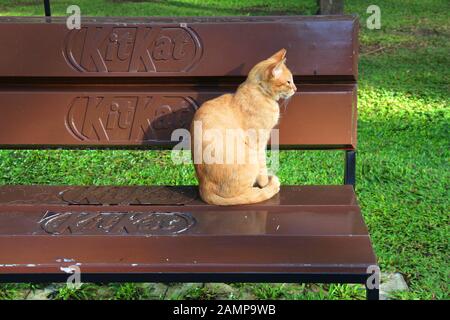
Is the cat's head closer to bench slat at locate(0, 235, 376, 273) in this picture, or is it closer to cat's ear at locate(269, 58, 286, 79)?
cat's ear at locate(269, 58, 286, 79)

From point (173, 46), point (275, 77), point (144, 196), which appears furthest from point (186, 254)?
point (173, 46)

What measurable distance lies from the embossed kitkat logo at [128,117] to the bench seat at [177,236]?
1.10ft

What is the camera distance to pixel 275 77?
2.72 m

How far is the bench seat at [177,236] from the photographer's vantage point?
224cm

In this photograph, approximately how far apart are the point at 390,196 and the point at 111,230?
2.15 metres

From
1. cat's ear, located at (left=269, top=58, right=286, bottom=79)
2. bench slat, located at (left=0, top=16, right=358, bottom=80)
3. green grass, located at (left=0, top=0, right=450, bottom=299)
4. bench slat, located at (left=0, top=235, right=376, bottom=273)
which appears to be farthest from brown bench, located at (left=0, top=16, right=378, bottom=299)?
green grass, located at (left=0, top=0, right=450, bottom=299)

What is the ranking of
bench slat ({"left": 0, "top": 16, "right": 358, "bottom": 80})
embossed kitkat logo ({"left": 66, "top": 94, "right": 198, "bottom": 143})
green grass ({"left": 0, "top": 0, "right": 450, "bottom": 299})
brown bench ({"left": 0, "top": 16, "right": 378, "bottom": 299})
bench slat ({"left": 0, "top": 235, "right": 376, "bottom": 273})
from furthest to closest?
green grass ({"left": 0, "top": 0, "right": 450, "bottom": 299}) → embossed kitkat logo ({"left": 66, "top": 94, "right": 198, "bottom": 143}) → bench slat ({"left": 0, "top": 16, "right": 358, "bottom": 80}) → brown bench ({"left": 0, "top": 16, "right": 378, "bottom": 299}) → bench slat ({"left": 0, "top": 235, "right": 376, "bottom": 273})

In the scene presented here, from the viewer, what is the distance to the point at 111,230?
2.49m

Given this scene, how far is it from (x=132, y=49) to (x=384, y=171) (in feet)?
6.95

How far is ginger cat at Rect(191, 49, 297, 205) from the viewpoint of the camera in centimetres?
270

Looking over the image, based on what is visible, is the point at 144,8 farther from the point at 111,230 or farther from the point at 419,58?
the point at 111,230

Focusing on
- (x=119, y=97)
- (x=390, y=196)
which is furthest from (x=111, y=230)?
(x=390, y=196)

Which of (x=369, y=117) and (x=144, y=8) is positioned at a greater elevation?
(x=144, y=8)

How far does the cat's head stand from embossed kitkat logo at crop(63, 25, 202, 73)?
352 millimetres
